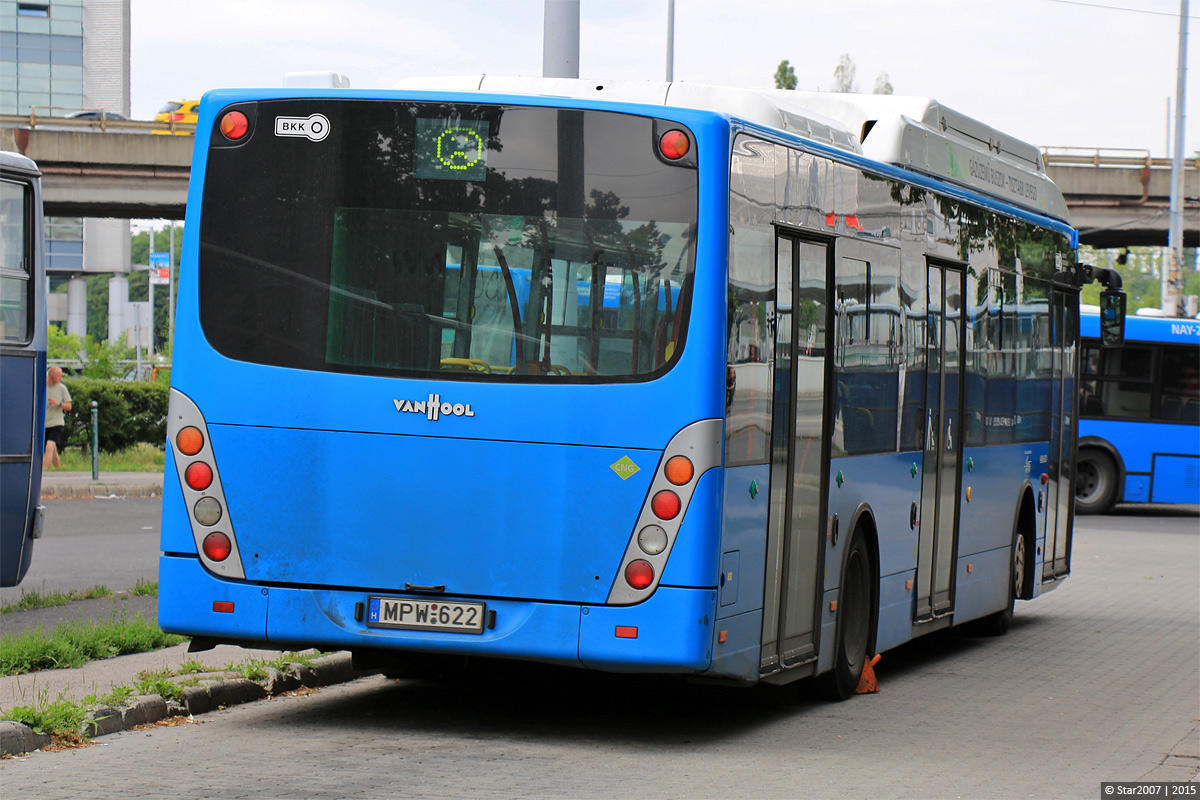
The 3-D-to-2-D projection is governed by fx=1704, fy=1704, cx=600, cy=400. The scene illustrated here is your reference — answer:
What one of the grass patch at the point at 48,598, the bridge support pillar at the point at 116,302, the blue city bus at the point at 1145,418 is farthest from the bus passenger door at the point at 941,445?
the bridge support pillar at the point at 116,302

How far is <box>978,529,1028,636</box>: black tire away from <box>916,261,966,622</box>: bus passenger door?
6.27 ft

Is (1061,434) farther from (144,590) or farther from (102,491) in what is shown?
(102,491)

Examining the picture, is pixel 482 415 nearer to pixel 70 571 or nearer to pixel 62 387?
pixel 70 571

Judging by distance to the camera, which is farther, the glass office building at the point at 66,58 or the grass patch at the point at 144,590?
the glass office building at the point at 66,58

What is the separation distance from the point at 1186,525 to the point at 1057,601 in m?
11.6

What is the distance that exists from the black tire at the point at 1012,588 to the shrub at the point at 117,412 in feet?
63.9

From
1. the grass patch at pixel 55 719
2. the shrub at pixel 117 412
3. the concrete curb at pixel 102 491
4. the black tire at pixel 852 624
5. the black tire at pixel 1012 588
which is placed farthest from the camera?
the shrub at pixel 117 412

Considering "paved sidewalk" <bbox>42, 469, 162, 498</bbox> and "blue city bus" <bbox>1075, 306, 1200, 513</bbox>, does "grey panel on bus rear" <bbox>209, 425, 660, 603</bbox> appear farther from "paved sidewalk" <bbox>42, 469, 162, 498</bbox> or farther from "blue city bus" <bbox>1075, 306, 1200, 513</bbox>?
"blue city bus" <bbox>1075, 306, 1200, 513</bbox>

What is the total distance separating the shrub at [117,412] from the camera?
3047 cm

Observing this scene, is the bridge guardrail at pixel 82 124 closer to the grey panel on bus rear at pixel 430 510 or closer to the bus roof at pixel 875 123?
the bus roof at pixel 875 123

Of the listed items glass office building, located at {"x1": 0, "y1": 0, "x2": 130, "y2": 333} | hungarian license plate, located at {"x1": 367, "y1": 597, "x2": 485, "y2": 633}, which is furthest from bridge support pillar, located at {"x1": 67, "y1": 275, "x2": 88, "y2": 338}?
hungarian license plate, located at {"x1": 367, "y1": 597, "x2": 485, "y2": 633}

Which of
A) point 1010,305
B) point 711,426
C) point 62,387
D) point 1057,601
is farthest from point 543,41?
point 62,387

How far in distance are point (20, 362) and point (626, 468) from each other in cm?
584

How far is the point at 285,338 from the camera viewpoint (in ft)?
25.9
